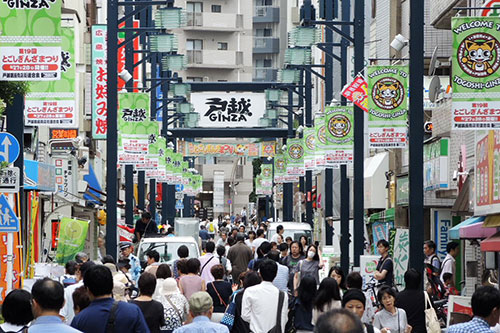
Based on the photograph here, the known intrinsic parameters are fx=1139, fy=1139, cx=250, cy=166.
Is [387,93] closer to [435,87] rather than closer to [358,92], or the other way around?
[358,92]

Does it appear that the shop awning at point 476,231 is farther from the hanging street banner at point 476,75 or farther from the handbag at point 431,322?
the handbag at point 431,322

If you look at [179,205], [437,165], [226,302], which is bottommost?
[179,205]

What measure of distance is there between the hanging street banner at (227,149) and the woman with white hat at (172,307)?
49.2 meters

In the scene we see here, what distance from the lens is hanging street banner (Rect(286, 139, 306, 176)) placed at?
1826 inches

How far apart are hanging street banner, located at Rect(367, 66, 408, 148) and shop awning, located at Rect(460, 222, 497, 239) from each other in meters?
3.04

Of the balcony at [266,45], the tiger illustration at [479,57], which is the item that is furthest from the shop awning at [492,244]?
the balcony at [266,45]

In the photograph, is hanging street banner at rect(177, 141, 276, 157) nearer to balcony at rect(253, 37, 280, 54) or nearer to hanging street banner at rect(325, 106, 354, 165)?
hanging street banner at rect(325, 106, 354, 165)

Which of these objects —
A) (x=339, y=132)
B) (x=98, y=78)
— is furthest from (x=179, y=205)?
(x=339, y=132)

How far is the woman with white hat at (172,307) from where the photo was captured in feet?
41.3

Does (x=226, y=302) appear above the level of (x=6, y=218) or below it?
below

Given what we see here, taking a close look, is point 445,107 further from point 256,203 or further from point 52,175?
point 256,203

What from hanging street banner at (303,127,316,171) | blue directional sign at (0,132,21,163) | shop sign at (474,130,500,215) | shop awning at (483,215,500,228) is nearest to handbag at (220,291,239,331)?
blue directional sign at (0,132,21,163)

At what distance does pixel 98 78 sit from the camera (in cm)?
3644

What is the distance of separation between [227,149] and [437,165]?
37239 mm
